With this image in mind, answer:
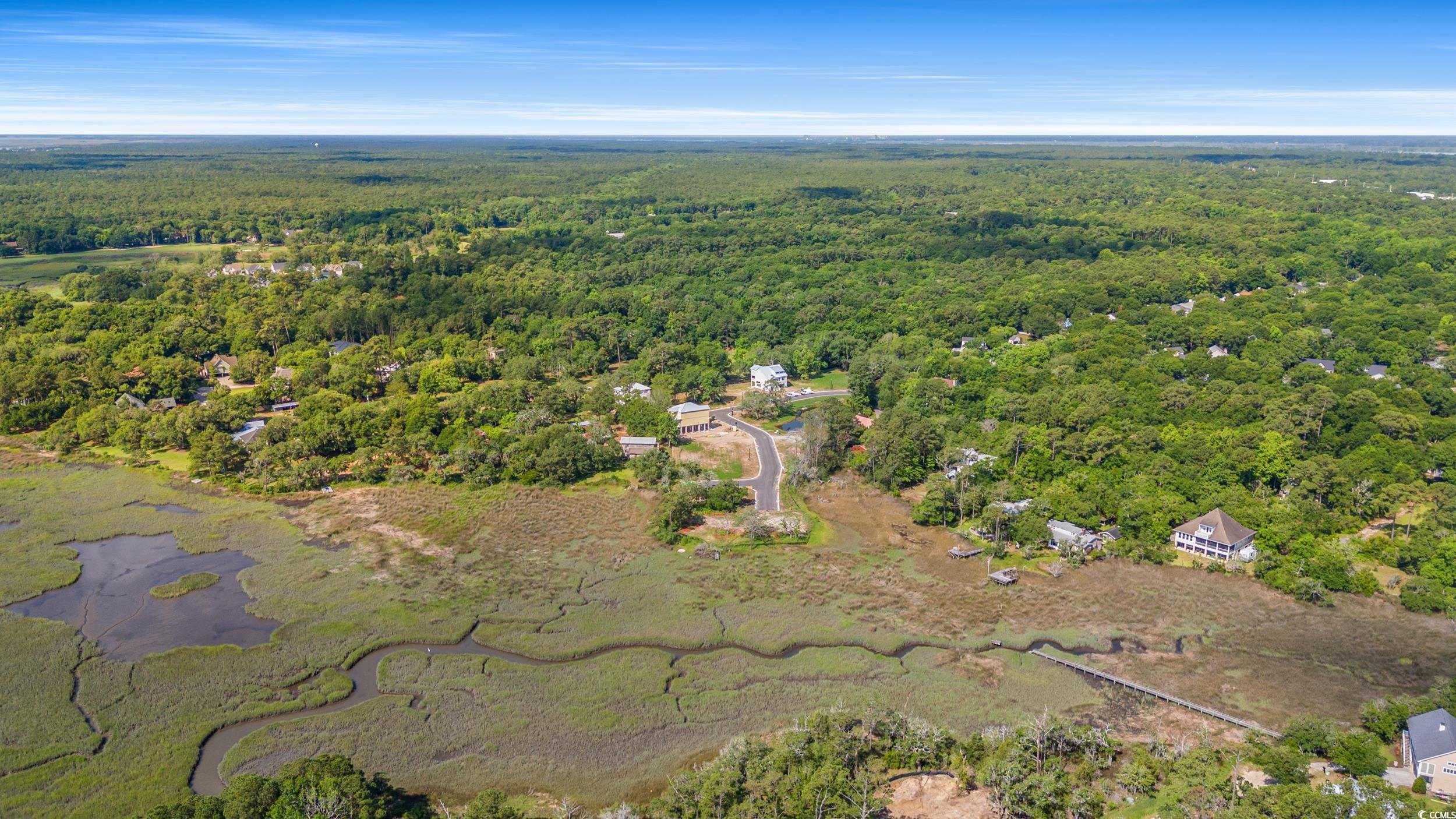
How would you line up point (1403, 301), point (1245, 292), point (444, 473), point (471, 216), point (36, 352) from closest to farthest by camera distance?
1. point (444, 473)
2. point (36, 352)
3. point (1403, 301)
4. point (1245, 292)
5. point (471, 216)

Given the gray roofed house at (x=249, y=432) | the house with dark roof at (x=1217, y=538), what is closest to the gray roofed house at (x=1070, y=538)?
the house with dark roof at (x=1217, y=538)

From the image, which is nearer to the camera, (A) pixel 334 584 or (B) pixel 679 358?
(A) pixel 334 584

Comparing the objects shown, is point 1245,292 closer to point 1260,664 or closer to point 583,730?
point 1260,664

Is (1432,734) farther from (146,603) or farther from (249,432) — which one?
(249,432)

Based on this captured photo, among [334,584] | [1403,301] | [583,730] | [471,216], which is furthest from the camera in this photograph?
[471,216]

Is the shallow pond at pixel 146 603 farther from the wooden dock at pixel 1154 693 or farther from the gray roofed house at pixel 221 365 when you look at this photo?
the wooden dock at pixel 1154 693

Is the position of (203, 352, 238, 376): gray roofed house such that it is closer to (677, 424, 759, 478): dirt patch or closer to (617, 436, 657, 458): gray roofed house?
(617, 436, 657, 458): gray roofed house

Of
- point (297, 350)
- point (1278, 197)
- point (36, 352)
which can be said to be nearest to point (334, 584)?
point (297, 350)
